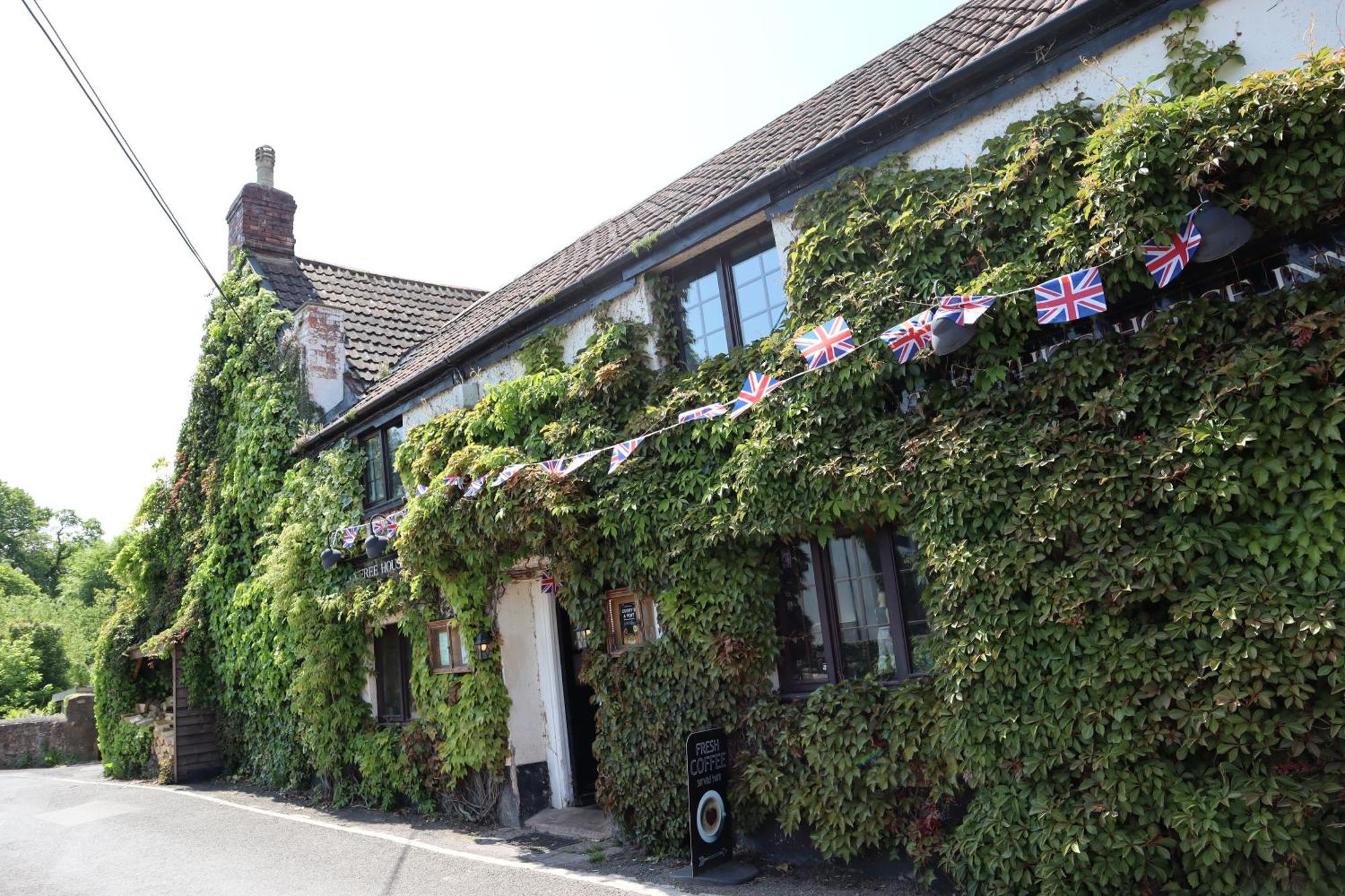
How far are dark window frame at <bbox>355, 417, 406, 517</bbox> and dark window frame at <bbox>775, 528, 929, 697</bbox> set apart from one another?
694 centimetres

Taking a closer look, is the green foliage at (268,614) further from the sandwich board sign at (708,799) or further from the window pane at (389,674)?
the sandwich board sign at (708,799)

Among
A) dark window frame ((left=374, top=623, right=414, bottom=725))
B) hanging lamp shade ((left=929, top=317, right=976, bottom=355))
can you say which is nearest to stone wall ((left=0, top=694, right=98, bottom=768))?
dark window frame ((left=374, top=623, right=414, bottom=725))

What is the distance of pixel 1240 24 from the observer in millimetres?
5484

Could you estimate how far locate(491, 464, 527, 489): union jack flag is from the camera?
8.78 m

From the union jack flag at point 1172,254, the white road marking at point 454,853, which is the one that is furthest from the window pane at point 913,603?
the white road marking at point 454,853

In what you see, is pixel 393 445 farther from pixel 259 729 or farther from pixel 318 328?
pixel 259 729

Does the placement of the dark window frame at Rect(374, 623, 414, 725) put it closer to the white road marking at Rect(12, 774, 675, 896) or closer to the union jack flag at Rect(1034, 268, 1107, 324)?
the white road marking at Rect(12, 774, 675, 896)

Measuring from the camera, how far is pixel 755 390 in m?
7.11

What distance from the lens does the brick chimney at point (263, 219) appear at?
18.0m

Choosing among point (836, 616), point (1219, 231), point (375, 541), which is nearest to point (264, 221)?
point (375, 541)

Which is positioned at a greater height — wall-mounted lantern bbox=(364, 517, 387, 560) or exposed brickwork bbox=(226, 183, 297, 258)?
exposed brickwork bbox=(226, 183, 297, 258)

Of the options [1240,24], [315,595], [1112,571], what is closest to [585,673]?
[1112,571]

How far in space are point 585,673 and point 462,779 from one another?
10.4ft

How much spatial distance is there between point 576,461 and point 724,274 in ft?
7.62
